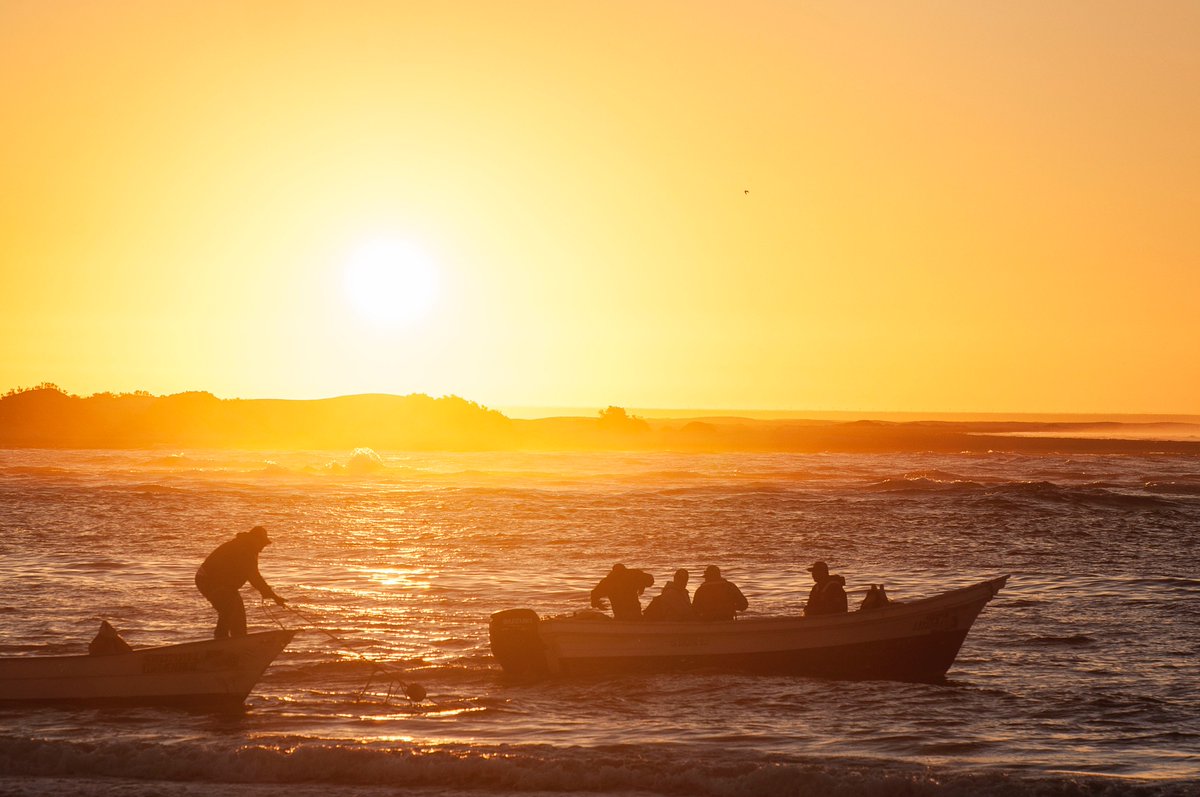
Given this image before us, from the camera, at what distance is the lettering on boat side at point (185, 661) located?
57.4 feet

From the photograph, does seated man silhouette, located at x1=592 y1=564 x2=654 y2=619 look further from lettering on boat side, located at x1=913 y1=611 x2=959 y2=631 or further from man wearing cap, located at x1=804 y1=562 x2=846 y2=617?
lettering on boat side, located at x1=913 y1=611 x2=959 y2=631

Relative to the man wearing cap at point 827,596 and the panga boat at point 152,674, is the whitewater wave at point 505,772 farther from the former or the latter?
the man wearing cap at point 827,596

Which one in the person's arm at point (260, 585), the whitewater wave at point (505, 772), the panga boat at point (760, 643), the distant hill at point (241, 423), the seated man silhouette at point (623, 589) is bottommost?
the whitewater wave at point (505, 772)

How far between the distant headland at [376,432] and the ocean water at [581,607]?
5386cm

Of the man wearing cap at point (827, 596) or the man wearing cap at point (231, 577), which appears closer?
the man wearing cap at point (231, 577)

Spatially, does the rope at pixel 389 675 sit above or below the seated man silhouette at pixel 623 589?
below

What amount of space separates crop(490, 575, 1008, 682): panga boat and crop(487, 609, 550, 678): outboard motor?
0.05 ft

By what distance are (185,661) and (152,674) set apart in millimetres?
548

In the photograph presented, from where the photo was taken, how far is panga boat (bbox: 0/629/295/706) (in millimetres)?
17328

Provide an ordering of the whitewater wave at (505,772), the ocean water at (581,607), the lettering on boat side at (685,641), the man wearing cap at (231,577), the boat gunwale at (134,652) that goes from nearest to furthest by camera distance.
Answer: the whitewater wave at (505,772) → the ocean water at (581,607) → the boat gunwale at (134,652) → the man wearing cap at (231,577) → the lettering on boat side at (685,641)

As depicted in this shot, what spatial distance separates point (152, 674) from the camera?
692 inches

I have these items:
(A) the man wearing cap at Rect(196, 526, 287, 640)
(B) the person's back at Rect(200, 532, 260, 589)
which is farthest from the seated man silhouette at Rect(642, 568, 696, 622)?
(B) the person's back at Rect(200, 532, 260, 589)

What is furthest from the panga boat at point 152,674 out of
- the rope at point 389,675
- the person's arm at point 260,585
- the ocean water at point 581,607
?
the rope at point 389,675

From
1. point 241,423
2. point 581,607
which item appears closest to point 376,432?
point 241,423
